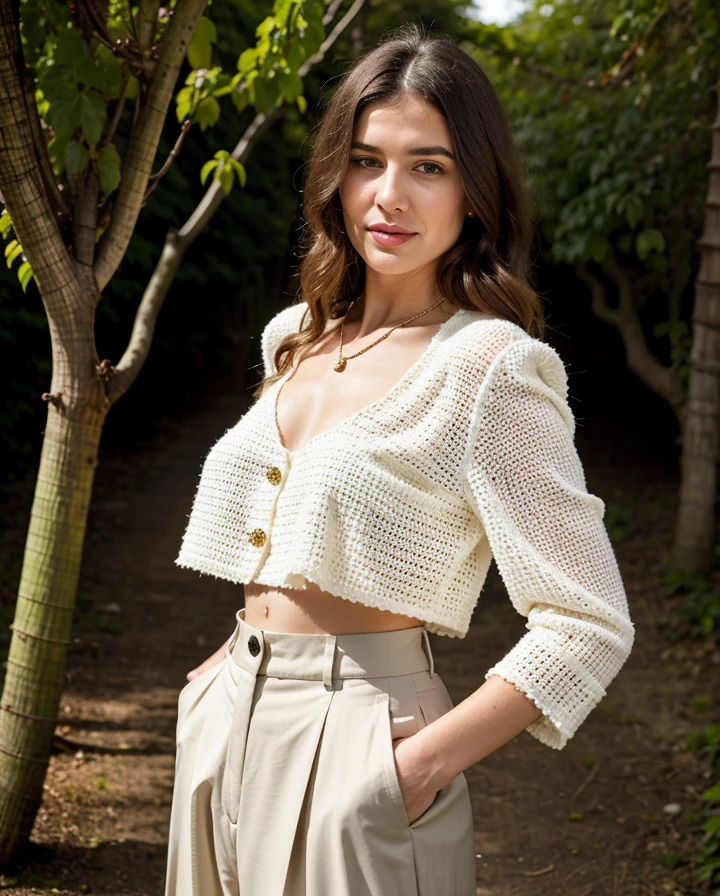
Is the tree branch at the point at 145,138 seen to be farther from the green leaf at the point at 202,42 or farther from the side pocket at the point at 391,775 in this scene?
the side pocket at the point at 391,775

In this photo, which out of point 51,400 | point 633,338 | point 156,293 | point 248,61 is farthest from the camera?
point 633,338

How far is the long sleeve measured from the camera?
149cm

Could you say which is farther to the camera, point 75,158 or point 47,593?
point 47,593

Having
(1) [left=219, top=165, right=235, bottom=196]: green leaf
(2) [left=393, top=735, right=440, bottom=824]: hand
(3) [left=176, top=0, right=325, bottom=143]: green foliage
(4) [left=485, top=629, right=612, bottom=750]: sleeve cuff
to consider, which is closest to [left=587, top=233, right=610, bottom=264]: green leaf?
(3) [left=176, top=0, right=325, bottom=143]: green foliage

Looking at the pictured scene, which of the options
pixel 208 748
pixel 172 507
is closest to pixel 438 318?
pixel 208 748

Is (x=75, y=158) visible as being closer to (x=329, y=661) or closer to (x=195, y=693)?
(x=195, y=693)

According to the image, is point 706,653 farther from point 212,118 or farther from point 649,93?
point 212,118

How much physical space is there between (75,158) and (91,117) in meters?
0.10

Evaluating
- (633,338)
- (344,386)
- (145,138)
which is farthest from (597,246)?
(344,386)

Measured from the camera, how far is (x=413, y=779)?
148 cm

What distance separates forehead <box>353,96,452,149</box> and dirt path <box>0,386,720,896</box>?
223cm

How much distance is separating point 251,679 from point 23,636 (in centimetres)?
129

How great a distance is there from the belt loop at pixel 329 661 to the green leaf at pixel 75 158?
1342 mm

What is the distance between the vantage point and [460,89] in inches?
66.8
